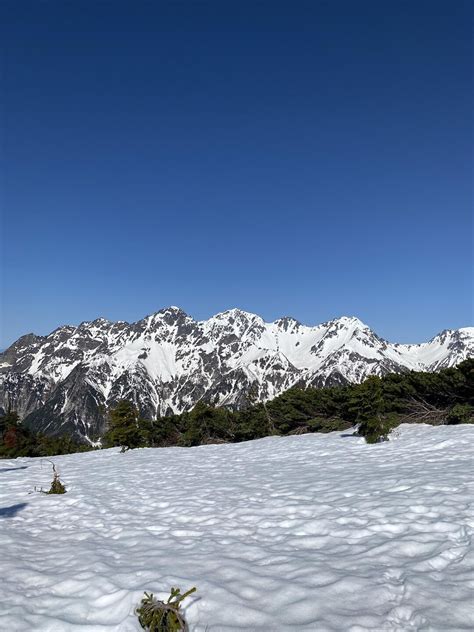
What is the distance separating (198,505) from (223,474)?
3934mm

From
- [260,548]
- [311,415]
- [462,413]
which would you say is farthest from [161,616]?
[311,415]

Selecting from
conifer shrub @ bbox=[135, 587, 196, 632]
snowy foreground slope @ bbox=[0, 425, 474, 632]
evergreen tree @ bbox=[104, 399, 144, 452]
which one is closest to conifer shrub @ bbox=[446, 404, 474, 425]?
snowy foreground slope @ bbox=[0, 425, 474, 632]

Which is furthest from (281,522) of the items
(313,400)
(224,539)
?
(313,400)

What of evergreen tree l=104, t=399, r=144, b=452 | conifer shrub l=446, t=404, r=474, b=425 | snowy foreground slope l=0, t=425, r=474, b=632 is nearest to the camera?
snowy foreground slope l=0, t=425, r=474, b=632

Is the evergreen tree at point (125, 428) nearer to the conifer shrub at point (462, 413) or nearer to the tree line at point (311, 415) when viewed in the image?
the tree line at point (311, 415)

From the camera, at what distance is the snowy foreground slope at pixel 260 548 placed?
4523mm

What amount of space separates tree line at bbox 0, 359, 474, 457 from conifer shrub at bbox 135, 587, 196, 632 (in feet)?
42.0

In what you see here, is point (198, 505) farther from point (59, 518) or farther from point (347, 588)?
point (347, 588)

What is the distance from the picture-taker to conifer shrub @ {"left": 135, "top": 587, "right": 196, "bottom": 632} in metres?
4.23

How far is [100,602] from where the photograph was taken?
4.95 m

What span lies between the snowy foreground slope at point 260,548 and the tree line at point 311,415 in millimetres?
5217

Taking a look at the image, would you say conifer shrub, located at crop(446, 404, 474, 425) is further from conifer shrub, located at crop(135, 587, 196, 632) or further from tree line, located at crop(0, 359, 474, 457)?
conifer shrub, located at crop(135, 587, 196, 632)

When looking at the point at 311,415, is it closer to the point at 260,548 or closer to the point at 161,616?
the point at 260,548

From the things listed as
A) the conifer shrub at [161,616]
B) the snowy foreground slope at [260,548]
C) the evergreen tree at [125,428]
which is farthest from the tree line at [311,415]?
the conifer shrub at [161,616]
